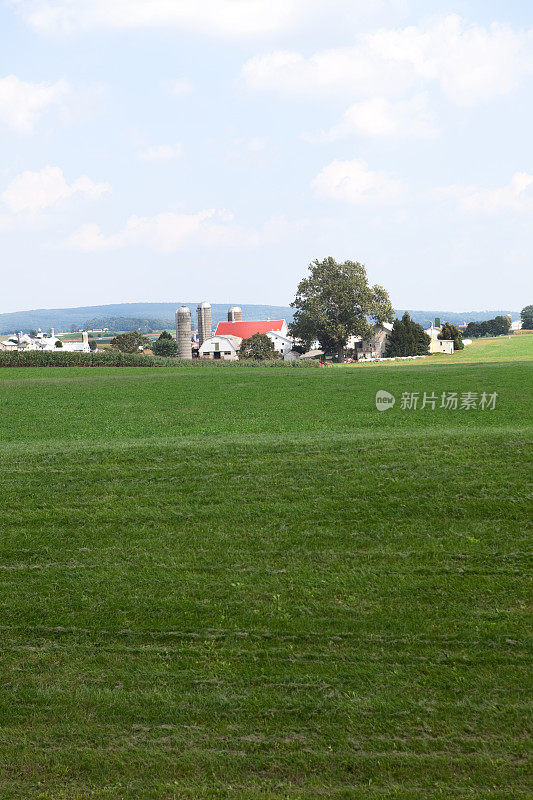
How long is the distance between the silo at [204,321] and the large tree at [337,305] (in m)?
34.1

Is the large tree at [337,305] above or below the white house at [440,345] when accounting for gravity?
above

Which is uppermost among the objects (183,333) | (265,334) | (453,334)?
(183,333)

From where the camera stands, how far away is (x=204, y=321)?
11231 cm

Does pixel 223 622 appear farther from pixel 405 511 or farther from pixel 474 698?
pixel 405 511

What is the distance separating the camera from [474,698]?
6.52m

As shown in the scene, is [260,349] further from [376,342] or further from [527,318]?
[527,318]

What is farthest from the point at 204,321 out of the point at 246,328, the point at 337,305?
the point at 337,305

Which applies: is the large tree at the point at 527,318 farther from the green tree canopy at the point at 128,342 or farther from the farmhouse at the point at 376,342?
the green tree canopy at the point at 128,342

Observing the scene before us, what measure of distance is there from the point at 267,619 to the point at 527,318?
14924 cm

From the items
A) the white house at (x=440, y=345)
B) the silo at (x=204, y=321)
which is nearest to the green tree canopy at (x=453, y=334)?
the white house at (x=440, y=345)

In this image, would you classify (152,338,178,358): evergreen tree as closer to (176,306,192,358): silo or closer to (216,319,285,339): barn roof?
(176,306,192,358): silo

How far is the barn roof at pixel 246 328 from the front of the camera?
10711cm

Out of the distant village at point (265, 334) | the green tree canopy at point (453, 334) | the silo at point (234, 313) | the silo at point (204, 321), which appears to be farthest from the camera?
the silo at point (234, 313)

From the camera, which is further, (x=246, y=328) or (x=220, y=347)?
(x=246, y=328)
